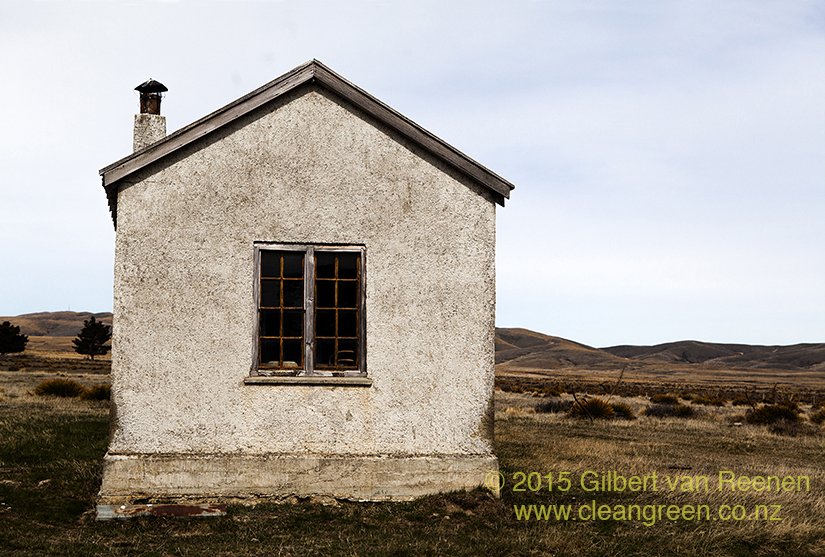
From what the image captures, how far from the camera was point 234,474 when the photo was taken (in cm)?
749

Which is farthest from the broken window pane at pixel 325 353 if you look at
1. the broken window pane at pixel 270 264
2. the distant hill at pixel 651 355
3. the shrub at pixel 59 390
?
the distant hill at pixel 651 355

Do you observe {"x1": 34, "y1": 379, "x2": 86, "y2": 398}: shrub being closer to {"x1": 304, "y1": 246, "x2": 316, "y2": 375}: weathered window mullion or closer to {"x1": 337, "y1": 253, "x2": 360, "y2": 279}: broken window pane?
{"x1": 304, "y1": 246, "x2": 316, "y2": 375}: weathered window mullion

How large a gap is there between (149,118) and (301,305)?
3624 mm

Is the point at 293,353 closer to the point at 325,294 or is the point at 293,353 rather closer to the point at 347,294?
the point at 325,294

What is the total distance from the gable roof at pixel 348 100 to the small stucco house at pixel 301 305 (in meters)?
0.02

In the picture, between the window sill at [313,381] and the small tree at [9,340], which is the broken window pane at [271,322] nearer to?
the window sill at [313,381]

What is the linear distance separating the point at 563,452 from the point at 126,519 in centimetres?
799

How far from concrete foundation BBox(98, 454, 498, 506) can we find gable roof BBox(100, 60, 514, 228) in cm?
332

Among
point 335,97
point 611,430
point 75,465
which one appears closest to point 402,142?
point 335,97

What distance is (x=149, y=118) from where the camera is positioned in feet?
29.4

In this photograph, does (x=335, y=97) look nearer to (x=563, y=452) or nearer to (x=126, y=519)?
(x=126, y=519)

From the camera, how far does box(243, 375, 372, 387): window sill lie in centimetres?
757

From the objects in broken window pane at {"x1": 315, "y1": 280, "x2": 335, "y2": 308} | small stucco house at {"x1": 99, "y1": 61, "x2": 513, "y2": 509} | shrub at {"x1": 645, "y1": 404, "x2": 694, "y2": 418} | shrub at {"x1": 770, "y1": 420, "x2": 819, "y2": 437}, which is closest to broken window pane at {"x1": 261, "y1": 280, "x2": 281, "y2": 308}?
small stucco house at {"x1": 99, "y1": 61, "x2": 513, "y2": 509}

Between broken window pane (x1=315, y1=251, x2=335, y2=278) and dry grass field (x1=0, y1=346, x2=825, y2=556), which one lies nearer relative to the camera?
dry grass field (x1=0, y1=346, x2=825, y2=556)
